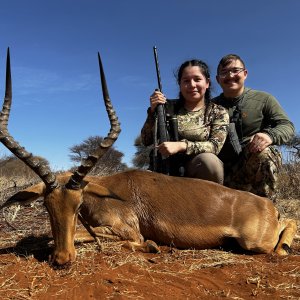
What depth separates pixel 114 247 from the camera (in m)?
4.50

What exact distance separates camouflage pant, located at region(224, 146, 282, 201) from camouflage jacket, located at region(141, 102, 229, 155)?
0.61 metres

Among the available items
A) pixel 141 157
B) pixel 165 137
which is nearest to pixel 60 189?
pixel 165 137

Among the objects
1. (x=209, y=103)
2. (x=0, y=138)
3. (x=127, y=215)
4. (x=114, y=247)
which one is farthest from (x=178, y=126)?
(x=0, y=138)

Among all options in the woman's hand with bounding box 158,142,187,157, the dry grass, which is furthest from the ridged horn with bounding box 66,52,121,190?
the woman's hand with bounding box 158,142,187,157

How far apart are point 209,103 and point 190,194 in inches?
78.9

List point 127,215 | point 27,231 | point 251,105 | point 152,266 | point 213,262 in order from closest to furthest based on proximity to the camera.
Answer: point 152,266 → point 213,262 → point 127,215 → point 27,231 → point 251,105

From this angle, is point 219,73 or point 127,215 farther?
point 219,73

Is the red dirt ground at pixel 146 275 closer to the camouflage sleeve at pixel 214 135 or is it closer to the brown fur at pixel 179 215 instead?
the brown fur at pixel 179 215

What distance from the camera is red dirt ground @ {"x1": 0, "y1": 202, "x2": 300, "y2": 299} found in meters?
3.29

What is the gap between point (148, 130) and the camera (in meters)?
6.62

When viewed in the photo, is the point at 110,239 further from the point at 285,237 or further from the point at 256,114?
the point at 256,114

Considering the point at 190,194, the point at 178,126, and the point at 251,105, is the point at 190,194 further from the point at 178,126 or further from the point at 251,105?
the point at 251,105

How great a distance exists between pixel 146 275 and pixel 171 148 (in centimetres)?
230

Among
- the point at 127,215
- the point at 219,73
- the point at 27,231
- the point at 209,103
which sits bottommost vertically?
the point at 27,231
